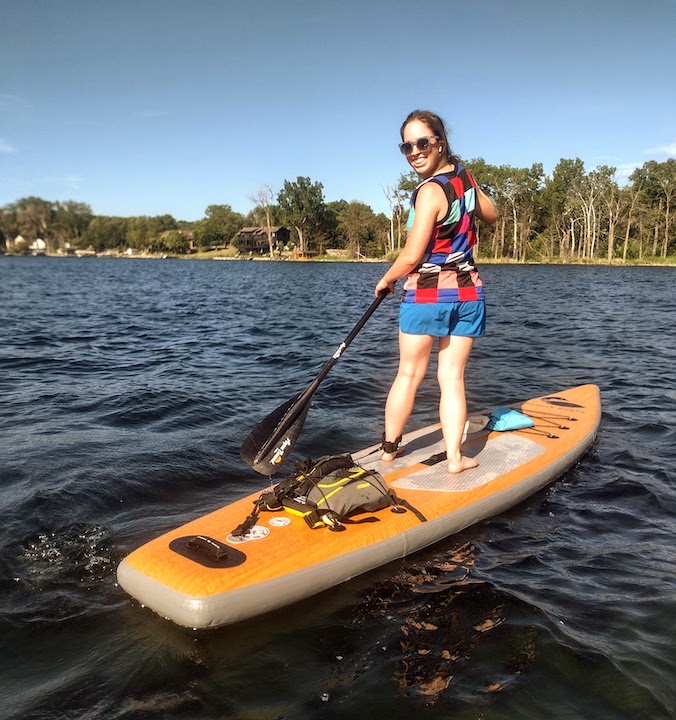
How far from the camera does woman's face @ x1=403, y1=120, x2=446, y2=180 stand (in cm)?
391

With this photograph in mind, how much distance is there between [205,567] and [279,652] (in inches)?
21.3

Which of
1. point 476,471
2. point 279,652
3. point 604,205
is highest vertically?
point 604,205

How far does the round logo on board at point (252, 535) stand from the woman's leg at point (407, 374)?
135 cm

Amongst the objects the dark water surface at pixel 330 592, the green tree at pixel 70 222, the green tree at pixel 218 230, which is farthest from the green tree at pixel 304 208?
the dark water surface at pixel 330 592

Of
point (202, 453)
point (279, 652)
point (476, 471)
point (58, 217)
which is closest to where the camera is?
point (279, 652)

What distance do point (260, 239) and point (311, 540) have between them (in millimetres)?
113776

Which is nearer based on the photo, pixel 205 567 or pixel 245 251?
pixel 205 567

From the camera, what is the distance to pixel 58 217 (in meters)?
131

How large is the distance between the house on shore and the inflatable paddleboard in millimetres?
109657

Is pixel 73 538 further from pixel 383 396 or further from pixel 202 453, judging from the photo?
pixel 383 396

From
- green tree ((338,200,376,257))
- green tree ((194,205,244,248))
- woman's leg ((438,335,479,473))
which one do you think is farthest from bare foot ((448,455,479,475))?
green tree ((194,205,244,248))

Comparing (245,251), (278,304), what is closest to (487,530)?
(278,304)

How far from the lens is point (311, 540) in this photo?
133 inches

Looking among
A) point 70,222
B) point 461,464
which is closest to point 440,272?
point 461,464
